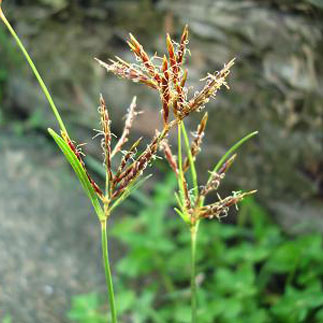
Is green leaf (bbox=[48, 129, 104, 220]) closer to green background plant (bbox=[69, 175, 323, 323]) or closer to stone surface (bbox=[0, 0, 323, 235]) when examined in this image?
green background plant (bbox=[69, 175, 323, 323])

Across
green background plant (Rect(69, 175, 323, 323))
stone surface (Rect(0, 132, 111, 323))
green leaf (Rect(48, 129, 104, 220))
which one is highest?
green leaf (Rect(48, 129, 104, 220))

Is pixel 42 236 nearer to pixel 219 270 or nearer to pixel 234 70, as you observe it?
pixel 219 270

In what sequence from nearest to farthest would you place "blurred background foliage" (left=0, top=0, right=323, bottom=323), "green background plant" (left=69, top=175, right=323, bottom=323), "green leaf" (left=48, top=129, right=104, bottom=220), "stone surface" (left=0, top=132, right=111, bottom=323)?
1. "green leaf" (left=48, top=129, right=104, bottom=220)
2. "green background plant" (left=69, top=175, right=323, bottom=323)
3. "blurred background foliage" (left=0, top=0, right=323, bottom=323)
4. "stone surface" (left=0, top=132, right=111, bottom=323)

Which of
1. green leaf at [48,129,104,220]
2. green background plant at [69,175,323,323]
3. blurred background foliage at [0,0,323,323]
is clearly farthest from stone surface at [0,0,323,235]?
green leaf at [48,129,104,220]

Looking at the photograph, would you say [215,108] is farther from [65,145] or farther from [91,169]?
[65,145]

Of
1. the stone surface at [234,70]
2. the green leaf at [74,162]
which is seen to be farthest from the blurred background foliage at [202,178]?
the green leaf at [74,162]

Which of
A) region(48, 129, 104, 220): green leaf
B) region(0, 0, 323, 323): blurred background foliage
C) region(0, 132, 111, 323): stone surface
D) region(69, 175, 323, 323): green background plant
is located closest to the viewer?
region(48, 129, 104, 220): green leaf

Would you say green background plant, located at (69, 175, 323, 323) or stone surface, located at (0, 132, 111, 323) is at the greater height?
green background plant, located at (69, 175, 323, 323)

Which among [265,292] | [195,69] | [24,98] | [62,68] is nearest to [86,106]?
[62,68]

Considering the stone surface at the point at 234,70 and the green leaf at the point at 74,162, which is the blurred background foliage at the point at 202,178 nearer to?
the stone surface at the point at 234,70

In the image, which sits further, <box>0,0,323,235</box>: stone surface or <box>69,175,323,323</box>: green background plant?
<box>0,0,323,235</box>: stone surface
